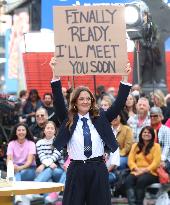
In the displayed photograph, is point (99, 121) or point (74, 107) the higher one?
point (74, 107)

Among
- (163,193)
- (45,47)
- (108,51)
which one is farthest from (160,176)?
(45,47)

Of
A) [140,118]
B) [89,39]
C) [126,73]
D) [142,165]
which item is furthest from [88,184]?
[140,118]

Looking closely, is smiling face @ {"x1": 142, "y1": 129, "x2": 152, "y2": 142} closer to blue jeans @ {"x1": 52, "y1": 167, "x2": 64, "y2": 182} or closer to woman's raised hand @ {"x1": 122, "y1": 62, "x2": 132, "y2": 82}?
blue jeans @ {"x1": 52, "y1": 167, "x2": 64, "y2": 182}

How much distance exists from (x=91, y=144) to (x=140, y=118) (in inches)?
187

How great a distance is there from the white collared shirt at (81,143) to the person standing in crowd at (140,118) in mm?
4384

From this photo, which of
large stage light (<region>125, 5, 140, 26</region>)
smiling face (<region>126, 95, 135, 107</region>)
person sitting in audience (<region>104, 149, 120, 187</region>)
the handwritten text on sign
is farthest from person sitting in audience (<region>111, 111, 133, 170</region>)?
the handwritten text on sign

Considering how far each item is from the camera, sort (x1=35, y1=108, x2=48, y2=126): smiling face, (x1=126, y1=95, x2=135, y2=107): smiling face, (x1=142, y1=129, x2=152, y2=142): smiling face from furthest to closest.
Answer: (x1=126, y1=95, x2=135, y2=107): smiling face, (x1=35, y1=108, x2=48, y2=126): smiling face, (x1=142, y1=129, x2=152, y2=142): smiling face

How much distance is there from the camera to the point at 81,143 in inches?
312

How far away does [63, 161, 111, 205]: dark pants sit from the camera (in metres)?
7.96

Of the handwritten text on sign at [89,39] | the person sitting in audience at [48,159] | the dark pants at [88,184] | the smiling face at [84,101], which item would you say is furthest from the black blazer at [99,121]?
the person sitting in audience at [48,159]

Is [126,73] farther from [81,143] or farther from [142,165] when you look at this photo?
[142,165]

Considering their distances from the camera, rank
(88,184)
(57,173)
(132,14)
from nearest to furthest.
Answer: (88,184)
(57,173)
(132,14)

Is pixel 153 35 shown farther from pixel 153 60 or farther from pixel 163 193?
pixel 163 193

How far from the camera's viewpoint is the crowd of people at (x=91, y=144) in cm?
798
